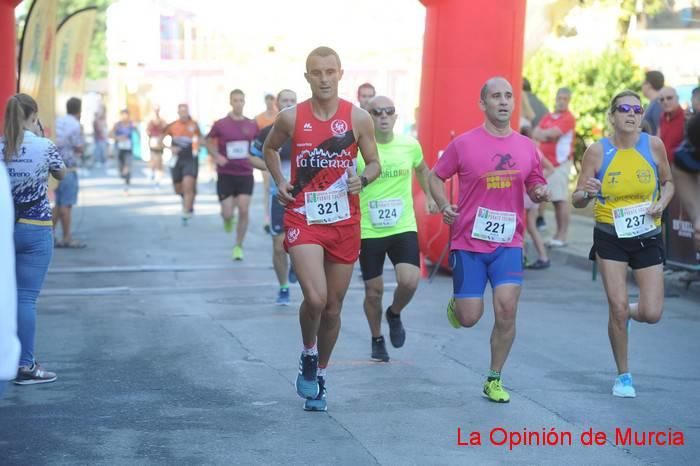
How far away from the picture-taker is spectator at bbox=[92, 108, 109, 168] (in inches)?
1708

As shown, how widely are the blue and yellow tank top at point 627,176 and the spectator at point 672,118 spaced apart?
20.1 ft

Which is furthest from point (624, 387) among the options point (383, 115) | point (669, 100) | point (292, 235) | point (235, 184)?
point (235, 184)

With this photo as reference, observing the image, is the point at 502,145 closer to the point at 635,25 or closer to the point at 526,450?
the point at 526,450

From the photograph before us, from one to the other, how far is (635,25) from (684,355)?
25.7 meters

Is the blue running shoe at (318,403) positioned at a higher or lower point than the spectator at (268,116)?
lower

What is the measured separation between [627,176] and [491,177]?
0.84 m

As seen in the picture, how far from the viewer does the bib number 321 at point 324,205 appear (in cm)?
705

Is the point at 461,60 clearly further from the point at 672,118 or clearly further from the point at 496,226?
the point at 496,226

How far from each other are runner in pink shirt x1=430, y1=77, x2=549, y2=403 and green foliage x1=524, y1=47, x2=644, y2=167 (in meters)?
16.5

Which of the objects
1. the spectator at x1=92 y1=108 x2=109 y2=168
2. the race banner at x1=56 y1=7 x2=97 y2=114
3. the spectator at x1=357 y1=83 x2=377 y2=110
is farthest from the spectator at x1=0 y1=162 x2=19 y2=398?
the spectator at x1=92 y1=108 x2=109 y2=168

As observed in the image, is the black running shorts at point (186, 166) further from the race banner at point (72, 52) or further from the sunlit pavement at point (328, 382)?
the sunlit pavement at point (328, 382)

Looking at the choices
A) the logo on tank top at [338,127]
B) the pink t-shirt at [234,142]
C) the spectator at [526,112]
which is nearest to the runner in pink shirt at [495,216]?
the logo on tank top at [338,127]

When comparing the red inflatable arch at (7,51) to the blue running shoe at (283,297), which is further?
the blue running shoe at (283,297)

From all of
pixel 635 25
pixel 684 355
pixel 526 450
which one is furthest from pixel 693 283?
pixel 635 25
